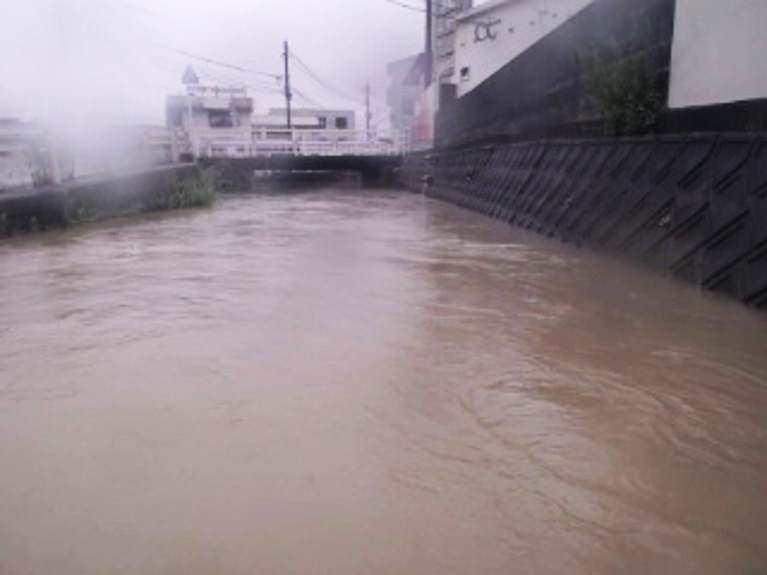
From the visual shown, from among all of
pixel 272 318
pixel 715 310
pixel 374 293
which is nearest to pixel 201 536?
pixel 272 318

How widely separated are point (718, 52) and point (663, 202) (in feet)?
5.72

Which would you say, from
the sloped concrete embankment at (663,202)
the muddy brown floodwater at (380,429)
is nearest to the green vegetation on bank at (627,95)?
the sloped concrete embankment at (663,202)

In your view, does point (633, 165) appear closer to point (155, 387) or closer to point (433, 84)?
point (155, 387)

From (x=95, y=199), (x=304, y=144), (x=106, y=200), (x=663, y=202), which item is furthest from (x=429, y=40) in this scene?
(x=663, y=202)

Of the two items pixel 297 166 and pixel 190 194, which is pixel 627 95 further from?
pixel 297 166

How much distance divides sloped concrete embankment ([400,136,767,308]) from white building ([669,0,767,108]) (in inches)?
24.8

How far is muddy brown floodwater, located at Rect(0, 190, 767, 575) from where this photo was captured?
2.62 m

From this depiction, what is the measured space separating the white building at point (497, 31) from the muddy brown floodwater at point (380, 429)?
17.8 m

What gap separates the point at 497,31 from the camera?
25.0m

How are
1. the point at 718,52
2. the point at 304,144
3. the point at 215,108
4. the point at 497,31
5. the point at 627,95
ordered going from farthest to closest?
the point at 215,108 < the point at 304,144 < the point at 497,31 < the point at 627,95 < the point at 718,52

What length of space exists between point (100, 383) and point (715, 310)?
197 inches

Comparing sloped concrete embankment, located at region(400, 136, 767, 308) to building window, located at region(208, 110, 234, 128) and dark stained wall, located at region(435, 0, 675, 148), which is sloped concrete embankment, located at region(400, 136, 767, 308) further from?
building window, located at region(208, 110, 234, 128)

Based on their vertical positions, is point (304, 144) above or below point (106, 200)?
above

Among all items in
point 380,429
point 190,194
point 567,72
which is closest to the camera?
point 380,429
